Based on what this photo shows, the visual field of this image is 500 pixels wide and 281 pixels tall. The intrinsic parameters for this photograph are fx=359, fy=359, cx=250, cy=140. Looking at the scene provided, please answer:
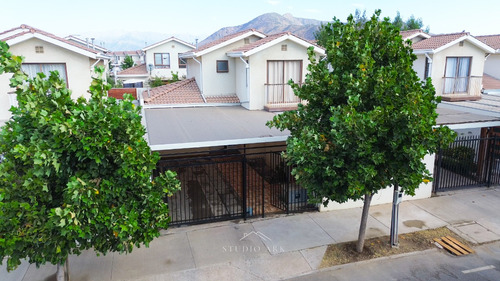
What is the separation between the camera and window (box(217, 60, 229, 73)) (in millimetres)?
18297

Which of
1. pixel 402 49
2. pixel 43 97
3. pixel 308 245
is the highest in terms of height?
pixel 402 49

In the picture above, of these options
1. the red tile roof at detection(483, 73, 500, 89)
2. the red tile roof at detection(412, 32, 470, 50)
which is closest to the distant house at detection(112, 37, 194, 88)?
the red tile roof at detection(412, 32, 470, 50)

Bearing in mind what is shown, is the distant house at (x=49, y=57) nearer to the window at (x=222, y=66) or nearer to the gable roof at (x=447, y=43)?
the window at (x=222, y=66)

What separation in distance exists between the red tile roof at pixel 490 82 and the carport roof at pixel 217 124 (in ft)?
25.2

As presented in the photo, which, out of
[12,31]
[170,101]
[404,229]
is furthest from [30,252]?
[12,31]

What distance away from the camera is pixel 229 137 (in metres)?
10.8

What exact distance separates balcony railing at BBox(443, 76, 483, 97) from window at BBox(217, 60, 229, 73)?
11.0m

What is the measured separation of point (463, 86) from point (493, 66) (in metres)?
7.42

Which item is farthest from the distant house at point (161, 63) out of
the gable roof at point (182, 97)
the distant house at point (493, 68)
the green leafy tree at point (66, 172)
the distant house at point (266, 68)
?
the green leafy tree at point (66, 172)

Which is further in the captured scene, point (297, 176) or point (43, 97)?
point (297, 176)

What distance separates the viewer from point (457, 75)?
18.2m

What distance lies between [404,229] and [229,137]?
19.7ft

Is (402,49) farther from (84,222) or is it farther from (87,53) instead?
(87,53)

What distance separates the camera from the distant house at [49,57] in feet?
51.6
